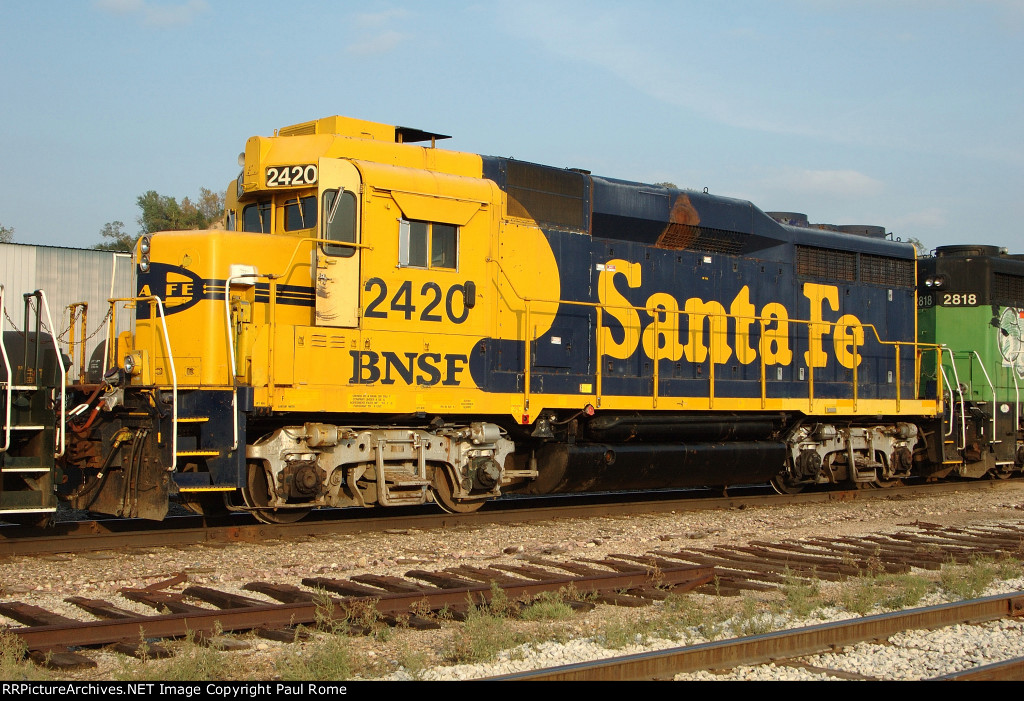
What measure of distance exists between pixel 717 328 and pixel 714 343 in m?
0.22

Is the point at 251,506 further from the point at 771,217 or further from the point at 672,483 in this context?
the point at 771,217

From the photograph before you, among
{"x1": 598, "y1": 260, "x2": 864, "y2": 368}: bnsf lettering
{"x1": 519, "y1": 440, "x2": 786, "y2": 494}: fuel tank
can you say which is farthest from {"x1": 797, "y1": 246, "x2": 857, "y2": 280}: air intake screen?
{"x1": 519, "y1": 440, "x2": 786, "y2": 494}: fuel tank

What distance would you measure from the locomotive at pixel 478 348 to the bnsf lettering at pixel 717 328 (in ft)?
0.10

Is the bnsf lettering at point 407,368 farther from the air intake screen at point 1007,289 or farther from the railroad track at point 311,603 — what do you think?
the air intake screen at point 1007,289

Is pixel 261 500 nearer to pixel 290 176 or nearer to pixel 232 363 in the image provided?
pixel 232 363

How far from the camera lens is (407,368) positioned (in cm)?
966

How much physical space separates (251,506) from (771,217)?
330 inches

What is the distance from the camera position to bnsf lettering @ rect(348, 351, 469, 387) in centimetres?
934

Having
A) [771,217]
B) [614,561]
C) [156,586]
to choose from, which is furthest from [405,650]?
[771,217]

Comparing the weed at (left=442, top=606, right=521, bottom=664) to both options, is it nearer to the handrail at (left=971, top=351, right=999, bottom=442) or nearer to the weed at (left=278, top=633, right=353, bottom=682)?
the weed at (left=278, top=633, right=353, bottom=682)

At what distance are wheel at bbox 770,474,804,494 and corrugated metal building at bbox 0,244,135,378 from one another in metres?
12.6

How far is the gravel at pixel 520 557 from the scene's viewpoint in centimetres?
509

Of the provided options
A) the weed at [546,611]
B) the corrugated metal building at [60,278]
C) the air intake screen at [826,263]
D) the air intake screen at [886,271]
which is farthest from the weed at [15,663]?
the corrugated metal building at [60,278]
